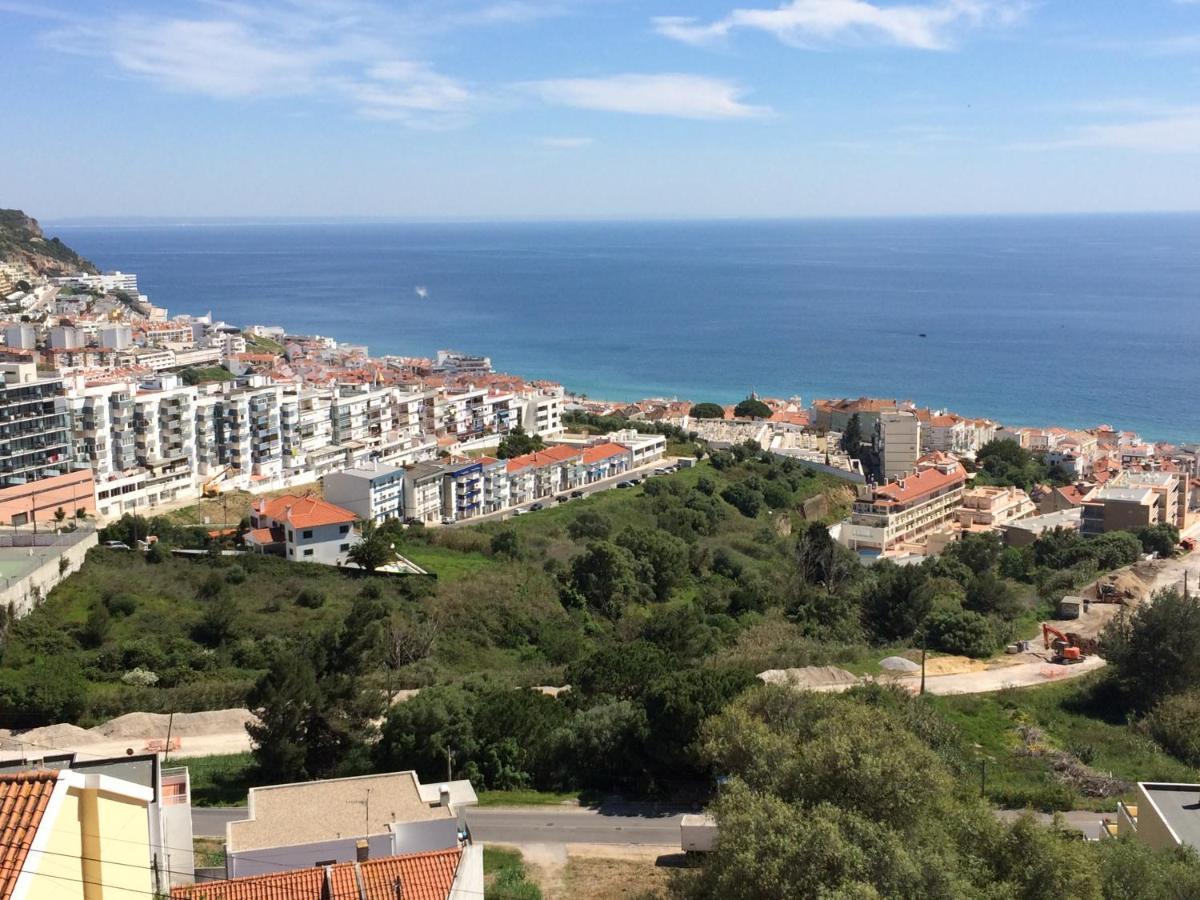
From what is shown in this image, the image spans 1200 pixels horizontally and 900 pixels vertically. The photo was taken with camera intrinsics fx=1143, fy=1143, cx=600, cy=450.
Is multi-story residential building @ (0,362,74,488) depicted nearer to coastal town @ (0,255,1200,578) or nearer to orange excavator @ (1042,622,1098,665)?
coastal town @ (0,255,1200,578)

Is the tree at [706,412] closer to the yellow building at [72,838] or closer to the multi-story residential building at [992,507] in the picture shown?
the multi-story residential building at [992,507]

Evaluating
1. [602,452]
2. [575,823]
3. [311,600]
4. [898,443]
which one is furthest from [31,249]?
[575,823]

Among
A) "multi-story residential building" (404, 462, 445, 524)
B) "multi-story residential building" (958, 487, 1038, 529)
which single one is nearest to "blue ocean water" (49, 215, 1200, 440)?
"multi-story residential building" (958, 487, 1038, 529)

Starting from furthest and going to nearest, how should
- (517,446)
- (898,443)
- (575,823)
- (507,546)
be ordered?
(898,443), (517,446), (507,546), (575,823)

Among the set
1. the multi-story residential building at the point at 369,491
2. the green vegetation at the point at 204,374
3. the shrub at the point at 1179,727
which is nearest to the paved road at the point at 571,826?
the shrub at the point at 1179,727

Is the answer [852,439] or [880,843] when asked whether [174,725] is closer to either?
[880,843]

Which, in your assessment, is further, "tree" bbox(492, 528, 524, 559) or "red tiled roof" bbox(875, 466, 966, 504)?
"red tiled roof" bbox(875, 466, 966, 504)
